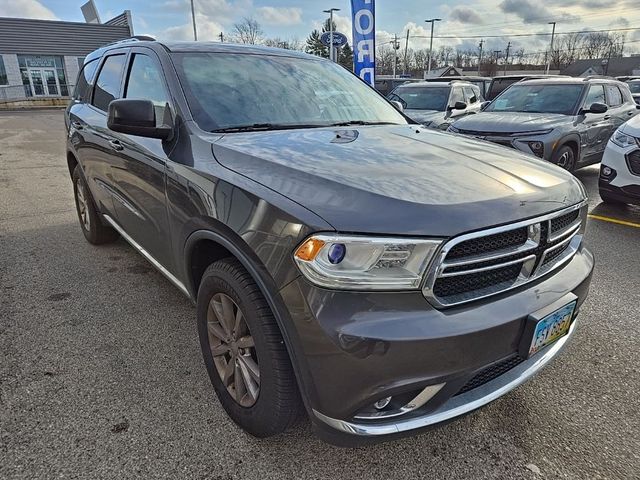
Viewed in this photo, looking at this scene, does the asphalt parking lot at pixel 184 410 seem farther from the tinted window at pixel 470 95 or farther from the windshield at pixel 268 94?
the tinted window at pixel 470 95

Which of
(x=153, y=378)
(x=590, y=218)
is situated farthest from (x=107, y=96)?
(x=590, y=218)

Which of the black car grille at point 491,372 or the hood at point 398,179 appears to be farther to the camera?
the black car grille at point 491,372

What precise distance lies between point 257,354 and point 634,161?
5526mm

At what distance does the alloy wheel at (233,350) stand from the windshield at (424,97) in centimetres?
895

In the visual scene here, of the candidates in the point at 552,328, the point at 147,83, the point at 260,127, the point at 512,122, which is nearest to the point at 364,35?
the point at 512,122

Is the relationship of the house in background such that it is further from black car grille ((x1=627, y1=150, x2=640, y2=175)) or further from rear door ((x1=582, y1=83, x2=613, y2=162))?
black car grille ((x1=627, y1=150, x2=640, y2=175))

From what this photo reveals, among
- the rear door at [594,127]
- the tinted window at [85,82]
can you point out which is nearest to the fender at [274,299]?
the tinted window at [85,82]

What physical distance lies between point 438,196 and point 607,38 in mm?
101749

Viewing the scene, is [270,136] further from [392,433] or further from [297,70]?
[392,433]

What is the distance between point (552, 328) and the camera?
196 cm

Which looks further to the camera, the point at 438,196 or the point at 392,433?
the point at 438,196

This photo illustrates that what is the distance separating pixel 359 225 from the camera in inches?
63.1

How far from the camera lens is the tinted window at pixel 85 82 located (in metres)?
4.27

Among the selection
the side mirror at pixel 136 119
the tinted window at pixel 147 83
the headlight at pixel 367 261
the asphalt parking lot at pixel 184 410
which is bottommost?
the asphalt parking lot at pixel 184 410
